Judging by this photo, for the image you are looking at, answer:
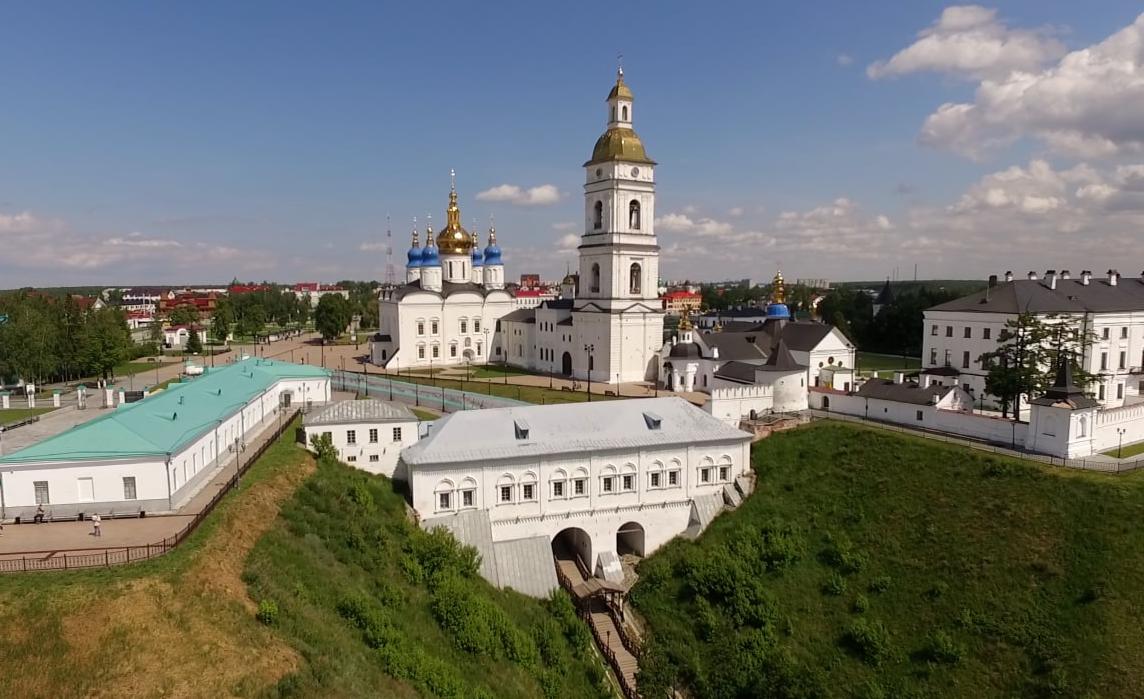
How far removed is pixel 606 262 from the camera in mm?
47625

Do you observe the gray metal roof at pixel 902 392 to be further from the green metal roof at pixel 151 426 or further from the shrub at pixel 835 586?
the green metal roof at pixel 151 426

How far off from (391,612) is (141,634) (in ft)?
22.7

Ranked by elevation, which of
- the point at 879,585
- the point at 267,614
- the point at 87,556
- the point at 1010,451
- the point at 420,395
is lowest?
the point at 879,585

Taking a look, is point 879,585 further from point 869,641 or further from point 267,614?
point 267,614

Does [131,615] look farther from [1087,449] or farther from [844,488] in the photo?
[1087,449]

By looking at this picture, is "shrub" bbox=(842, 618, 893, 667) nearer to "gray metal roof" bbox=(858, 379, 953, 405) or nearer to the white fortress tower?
"gray metal roof" bbox=(858, 379, 953, 405)

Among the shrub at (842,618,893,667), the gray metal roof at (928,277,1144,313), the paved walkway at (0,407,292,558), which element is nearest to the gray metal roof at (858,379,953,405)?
the gray metal roof at (928,277,1144,313)

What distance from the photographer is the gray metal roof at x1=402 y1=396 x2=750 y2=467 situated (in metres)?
26.8

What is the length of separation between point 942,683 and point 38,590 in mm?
23301

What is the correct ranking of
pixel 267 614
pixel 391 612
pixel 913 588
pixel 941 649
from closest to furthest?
pixel 267 614, pixel 391 612, pixel 941 649, pixel 913 588

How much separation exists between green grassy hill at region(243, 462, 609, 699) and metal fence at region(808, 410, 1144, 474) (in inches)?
687

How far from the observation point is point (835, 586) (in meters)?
24.7

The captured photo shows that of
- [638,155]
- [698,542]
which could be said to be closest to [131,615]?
[698,542]

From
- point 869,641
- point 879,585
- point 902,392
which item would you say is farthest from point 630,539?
point 902,392
